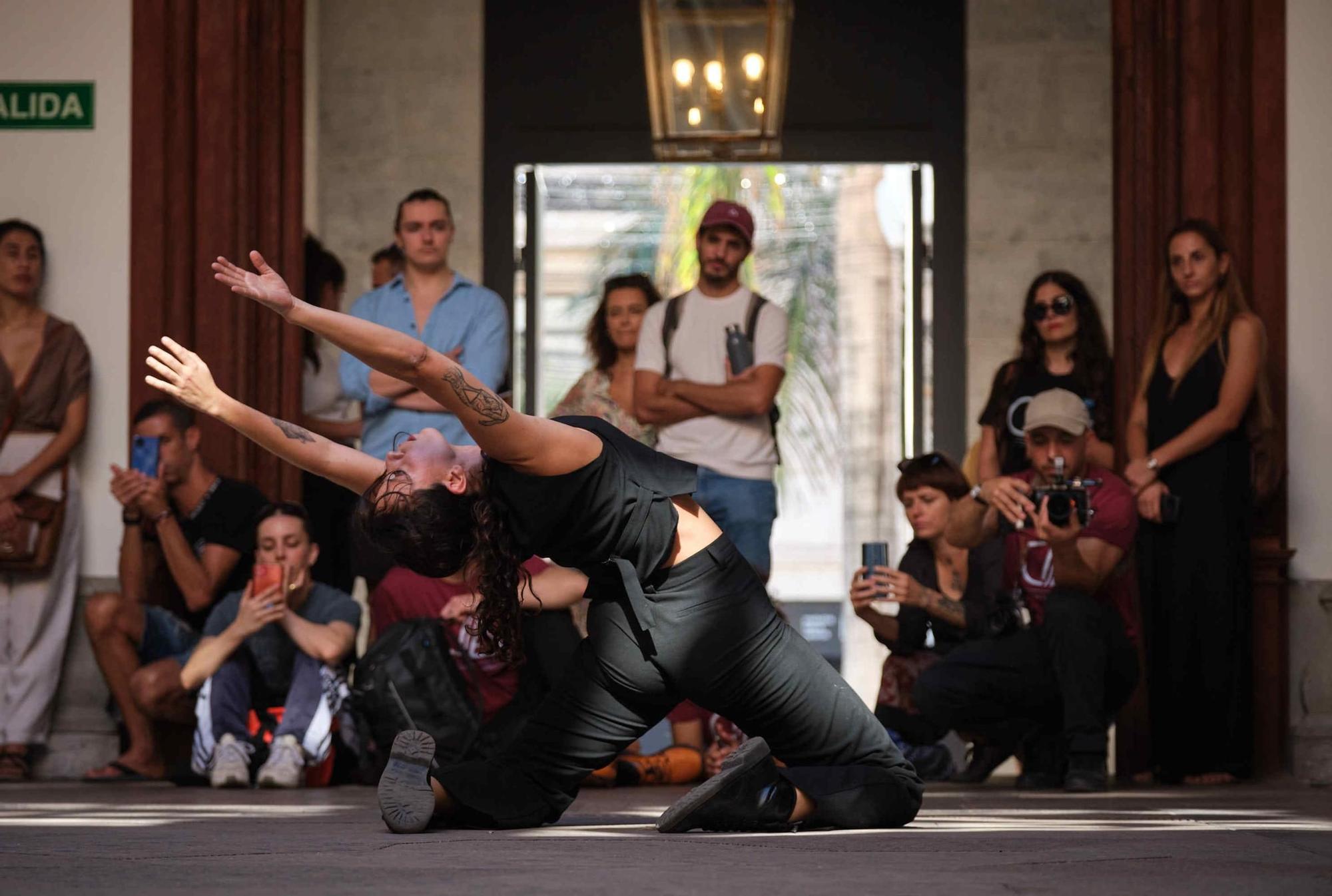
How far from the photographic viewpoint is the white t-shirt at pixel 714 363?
23.4ft

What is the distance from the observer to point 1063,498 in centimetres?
599

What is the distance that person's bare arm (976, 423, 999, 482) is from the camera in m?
7.06

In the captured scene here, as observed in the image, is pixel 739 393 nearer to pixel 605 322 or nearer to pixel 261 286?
pixel 605 322

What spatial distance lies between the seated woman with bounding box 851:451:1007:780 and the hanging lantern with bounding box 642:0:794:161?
1.51m

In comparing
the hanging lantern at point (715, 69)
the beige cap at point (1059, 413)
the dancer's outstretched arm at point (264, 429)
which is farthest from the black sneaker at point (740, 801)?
the hanging lantern at point (715, 69)

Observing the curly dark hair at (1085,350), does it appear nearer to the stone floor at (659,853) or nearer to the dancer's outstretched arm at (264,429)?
the stone floor at (659,853)

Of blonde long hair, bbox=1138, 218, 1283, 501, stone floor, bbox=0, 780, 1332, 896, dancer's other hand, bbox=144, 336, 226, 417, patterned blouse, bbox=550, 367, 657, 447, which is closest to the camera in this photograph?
stone floor, bbox=0, 780, 1332, 896

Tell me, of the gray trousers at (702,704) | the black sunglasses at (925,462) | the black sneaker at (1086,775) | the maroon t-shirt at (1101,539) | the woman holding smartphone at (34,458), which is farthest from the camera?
the woman holding smartphone at (34,458)

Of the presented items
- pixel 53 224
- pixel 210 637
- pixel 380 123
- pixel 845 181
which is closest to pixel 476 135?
pixel 380 123

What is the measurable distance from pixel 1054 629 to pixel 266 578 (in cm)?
271

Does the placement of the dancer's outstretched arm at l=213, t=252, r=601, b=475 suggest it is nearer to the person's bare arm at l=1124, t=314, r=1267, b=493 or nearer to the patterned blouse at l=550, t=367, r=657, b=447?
the person's bare arm at l=1124, t=314, r=1267, b=493

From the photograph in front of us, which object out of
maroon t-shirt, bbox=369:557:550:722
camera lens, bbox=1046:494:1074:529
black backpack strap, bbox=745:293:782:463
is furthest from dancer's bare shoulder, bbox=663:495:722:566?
black backpack strap, bbox=745:293:782:463

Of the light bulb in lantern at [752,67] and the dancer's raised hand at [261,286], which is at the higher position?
the light bulb in lantern at [752,67]

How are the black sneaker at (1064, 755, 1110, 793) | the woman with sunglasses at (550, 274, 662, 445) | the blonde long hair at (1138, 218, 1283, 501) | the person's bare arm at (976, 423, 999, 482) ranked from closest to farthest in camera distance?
the black sneaker at (1064, 755, 1110, 793), the blonde long hair at (1138, 218, 1283, 501), the person's bare arm at (976, 423, 999, 482), the woman with sunglasses at (550, 274, 662, 445)
